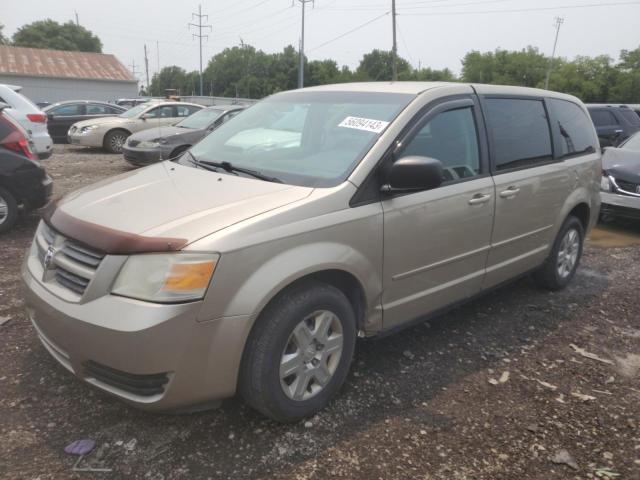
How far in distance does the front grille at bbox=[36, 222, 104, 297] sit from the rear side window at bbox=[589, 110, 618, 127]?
13748 millimetres

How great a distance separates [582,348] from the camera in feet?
12.4

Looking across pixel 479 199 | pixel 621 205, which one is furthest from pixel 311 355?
pixel 621 205

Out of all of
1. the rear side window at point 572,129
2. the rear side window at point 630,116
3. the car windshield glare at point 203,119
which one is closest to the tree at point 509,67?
the rear side window at point 630,116

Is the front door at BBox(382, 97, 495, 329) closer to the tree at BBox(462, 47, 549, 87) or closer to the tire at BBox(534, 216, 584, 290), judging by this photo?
the tire at BBox(534, 216, 584, 290)

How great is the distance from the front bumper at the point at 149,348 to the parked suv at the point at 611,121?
1322 cm

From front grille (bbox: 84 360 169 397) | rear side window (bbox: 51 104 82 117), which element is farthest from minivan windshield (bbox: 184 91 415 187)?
rear side window (bbox: 51 104 82 117)

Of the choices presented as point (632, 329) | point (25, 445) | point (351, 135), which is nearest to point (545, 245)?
point (632, 329)

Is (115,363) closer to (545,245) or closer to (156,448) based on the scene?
(156,448)

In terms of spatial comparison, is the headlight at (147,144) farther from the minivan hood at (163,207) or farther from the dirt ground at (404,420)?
the minivan hood at (163,207)

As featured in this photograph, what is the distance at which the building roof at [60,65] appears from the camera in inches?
1619

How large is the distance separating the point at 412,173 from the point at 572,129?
263cm

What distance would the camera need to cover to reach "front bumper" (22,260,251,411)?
2.20 meters

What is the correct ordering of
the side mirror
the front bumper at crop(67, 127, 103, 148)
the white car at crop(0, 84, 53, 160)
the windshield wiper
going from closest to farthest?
the side mirror < the windshield wiper < the white car at crop(0, 84, 53, 160) < the front bumper at crop(67, 127, 103, 148)

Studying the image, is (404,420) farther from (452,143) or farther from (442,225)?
(452,143)
